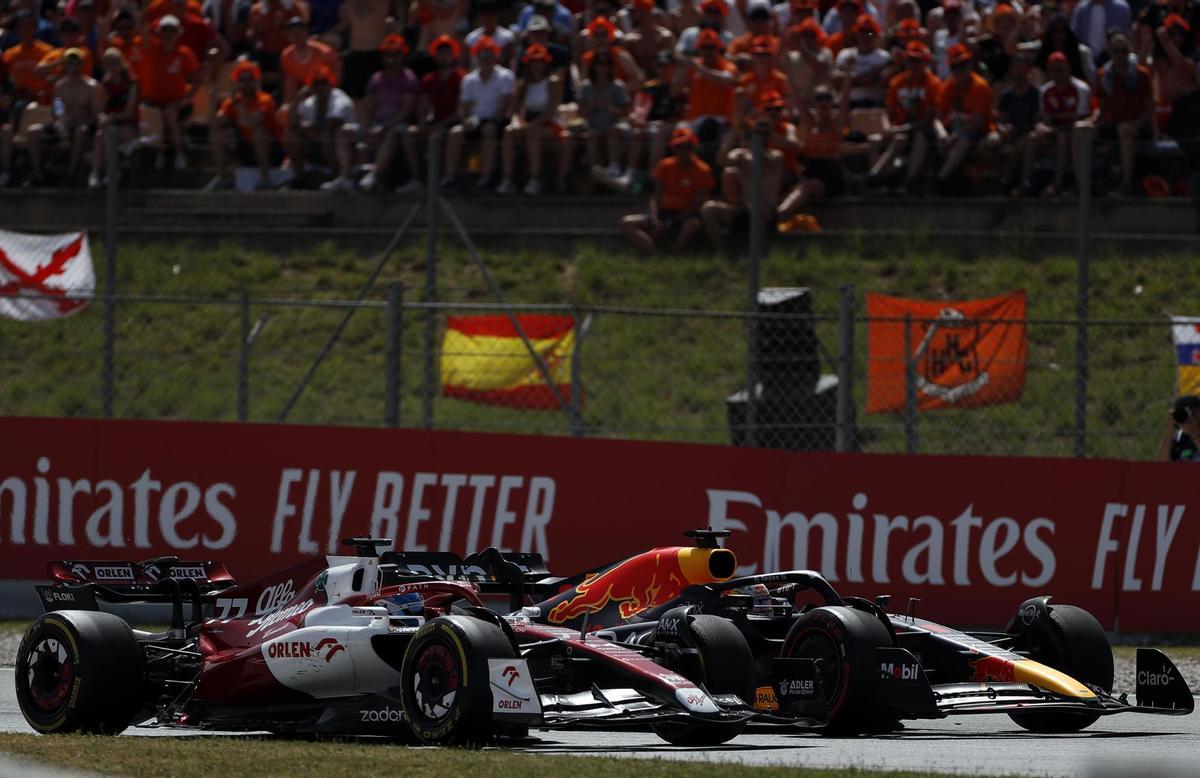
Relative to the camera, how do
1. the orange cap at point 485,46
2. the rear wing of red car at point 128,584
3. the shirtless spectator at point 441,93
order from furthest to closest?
the shirtless spectator at point 441,93 → the orange cap at point 485,46 → the rear wing of red car at point 128,584

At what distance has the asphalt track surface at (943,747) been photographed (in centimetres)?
841

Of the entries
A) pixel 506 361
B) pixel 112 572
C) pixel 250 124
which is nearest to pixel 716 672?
pixel 112 572

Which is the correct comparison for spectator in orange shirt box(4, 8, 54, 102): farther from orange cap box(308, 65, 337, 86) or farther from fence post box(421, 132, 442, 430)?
fence post box(421, 132, 442, 430)

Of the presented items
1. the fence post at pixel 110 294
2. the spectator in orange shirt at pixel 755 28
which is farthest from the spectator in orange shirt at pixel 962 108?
the fence post at pixel 110 294

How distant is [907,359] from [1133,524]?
2.03 meters

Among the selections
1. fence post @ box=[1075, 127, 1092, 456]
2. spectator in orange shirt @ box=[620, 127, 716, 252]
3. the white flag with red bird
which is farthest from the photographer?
the white flag with red bird

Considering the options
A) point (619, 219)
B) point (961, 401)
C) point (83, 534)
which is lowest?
point (83, 534)

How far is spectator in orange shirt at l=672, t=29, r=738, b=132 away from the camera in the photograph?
63.6 ft

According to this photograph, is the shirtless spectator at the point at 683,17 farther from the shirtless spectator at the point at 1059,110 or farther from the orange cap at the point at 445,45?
the shirtless spectator at the point at 1059,110

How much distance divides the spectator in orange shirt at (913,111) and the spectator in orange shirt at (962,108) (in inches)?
4.8

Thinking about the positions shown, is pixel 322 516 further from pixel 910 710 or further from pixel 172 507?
pixel 910 710

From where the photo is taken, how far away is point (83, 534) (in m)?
15.0

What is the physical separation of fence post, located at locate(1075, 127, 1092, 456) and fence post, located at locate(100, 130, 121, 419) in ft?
23.8

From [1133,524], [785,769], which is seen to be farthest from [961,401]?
[785,769]
